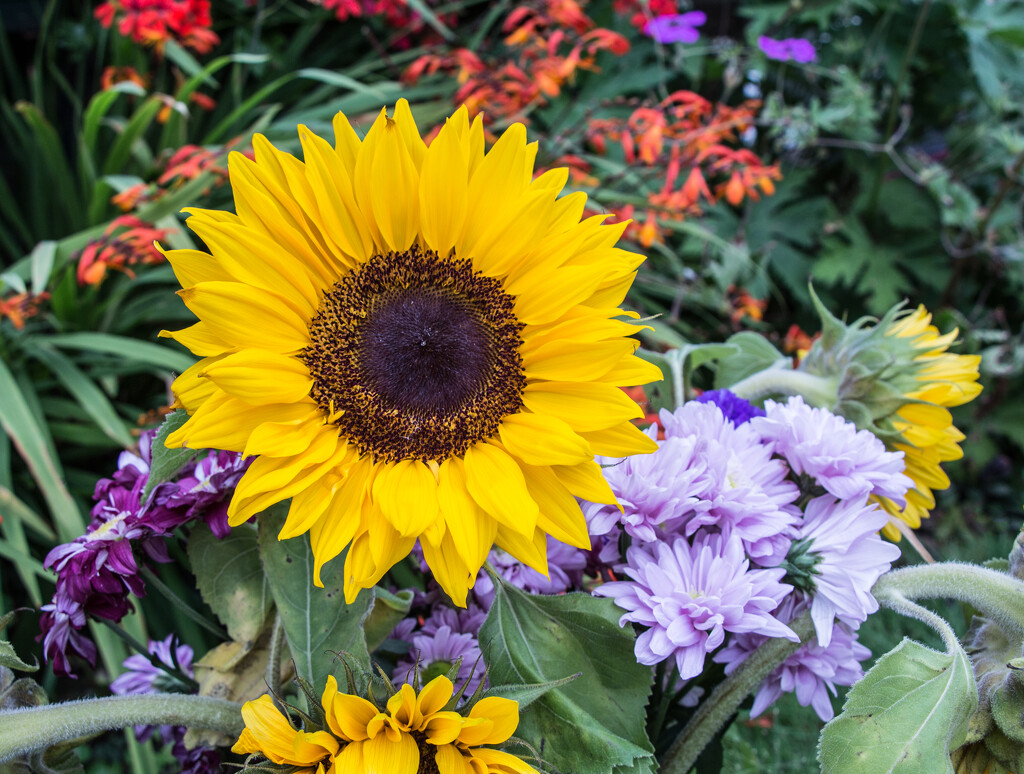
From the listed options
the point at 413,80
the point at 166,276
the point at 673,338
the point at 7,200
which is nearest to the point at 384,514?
the point at 673,338

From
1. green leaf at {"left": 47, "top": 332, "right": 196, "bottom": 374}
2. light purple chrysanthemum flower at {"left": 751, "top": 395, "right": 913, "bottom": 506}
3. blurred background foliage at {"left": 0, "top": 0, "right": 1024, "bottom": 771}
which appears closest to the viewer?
light purple chrysanthemum flower at {"left": 751, "top": 395, "right": 913, "bottom": 506}

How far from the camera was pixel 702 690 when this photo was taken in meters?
0.52

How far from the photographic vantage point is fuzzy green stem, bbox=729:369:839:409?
62 cm

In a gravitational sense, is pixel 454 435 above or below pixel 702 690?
above

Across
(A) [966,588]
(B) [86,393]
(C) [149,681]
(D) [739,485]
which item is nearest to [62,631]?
(C) [149,681]

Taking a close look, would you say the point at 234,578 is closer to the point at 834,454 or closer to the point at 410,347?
the point at 410,347

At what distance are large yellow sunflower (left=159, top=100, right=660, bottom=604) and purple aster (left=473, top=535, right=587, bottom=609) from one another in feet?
0.27

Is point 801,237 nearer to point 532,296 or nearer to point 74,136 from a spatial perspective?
point 532,296

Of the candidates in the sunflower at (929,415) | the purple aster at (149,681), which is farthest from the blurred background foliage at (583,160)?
the sunflower at (929,415)

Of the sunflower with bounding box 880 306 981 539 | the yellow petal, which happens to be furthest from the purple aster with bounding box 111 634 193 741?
the sunflower with bounding box 880 306 981 539

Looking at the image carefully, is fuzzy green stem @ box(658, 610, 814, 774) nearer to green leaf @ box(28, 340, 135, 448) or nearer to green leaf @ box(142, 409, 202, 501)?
green leaf @ box(142, 409, 202, 501)

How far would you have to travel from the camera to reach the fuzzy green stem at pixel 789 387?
0.62 meters

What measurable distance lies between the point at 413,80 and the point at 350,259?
1371 mm

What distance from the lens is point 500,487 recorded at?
1.43 feet
